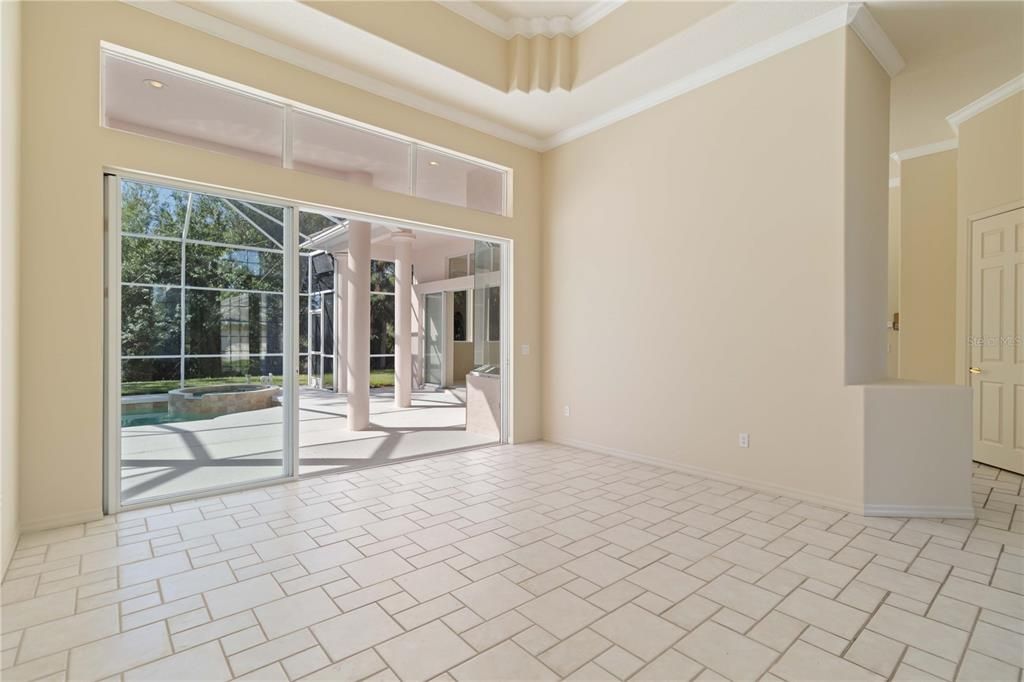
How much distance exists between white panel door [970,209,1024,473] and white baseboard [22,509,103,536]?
25.1 feet

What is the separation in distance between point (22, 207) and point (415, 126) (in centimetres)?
308

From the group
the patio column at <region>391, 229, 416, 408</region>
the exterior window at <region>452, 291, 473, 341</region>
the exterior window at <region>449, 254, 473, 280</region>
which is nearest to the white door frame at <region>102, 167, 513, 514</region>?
the patio column at <region>391, 229, 416, 408</region>

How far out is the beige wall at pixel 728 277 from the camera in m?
3.75

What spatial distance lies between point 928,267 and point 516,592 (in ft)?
21.3

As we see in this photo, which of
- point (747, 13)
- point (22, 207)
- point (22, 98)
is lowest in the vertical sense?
point (22, 207)

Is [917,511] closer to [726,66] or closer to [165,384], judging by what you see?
[726,66]

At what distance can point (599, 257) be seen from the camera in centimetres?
544

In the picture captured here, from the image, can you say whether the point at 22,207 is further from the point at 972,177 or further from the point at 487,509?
the point at 972,177

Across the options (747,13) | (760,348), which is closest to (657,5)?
(747,13)

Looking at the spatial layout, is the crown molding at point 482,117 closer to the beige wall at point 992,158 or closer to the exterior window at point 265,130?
the exterior window at point 265,130

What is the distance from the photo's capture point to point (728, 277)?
4336mm

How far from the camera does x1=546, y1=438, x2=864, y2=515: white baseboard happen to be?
368cm

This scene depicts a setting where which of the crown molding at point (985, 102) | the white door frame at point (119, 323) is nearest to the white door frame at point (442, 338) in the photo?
the white door frame at point (119, 323)

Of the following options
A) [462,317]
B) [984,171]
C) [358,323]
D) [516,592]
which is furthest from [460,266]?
[516,592]
